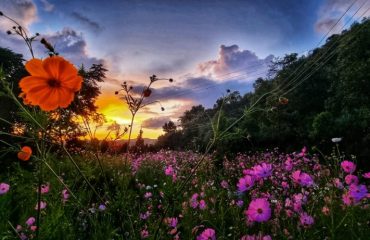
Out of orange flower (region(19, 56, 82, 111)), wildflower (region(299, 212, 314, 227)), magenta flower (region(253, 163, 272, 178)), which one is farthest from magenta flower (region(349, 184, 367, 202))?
orange flower (region(19, 56, 82, 111))

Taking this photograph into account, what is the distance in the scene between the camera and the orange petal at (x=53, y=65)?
1275 millimetres

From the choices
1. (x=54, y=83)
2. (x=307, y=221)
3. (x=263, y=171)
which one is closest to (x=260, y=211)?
(x=263, y=171)

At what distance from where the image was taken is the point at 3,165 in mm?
8938

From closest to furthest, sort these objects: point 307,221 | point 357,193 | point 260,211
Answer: point 260,211 < point 357,193 < point 307,221

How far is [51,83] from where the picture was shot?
1287 millimetres

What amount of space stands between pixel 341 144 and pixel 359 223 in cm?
1093

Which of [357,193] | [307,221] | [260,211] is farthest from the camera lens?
[307,221]

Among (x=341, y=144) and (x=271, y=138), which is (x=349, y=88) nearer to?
(x=271, y=138)

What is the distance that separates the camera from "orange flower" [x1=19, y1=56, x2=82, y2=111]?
126 centimetres

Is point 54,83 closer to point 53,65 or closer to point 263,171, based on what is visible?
point 53,65

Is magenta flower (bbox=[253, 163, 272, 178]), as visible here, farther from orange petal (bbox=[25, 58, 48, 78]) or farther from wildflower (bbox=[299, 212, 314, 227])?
orange petal (bbox=[25, 58, 48, 78])

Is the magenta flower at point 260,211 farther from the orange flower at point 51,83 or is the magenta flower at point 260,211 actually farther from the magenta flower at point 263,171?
the orange flower at point 51,83

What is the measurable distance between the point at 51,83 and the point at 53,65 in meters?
0.06

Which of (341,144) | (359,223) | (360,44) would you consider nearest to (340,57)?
(360,44)
